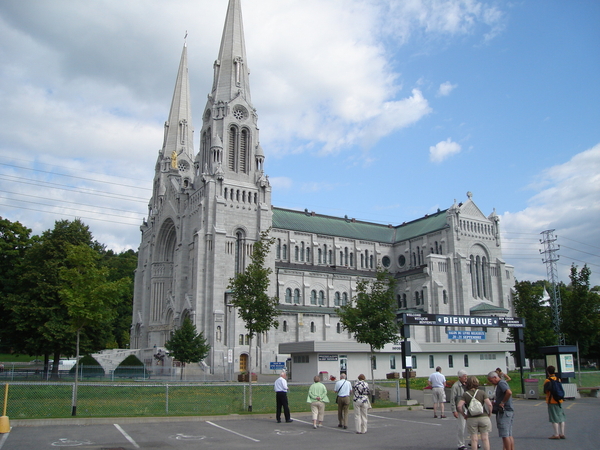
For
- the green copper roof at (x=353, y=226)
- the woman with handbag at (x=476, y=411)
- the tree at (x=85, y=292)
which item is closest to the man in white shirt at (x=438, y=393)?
the woman with handbag at (x=476, y=411)

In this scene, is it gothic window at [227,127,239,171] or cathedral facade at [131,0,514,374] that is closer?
cathedral facade at [131,0,514,374]

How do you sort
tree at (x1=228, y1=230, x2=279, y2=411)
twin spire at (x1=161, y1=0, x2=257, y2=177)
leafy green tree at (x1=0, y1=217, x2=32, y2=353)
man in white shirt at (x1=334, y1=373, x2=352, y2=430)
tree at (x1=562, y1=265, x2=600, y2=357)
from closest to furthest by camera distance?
man in white shirt at (x1=334, y1=373, x2=352, y2=430), tree at (x1=228, y1=230, x2=279, y2=411), tree at (x1=562, y1=265, x2=600, y2=357), leafy green tree at (x1=0, y1=217, x2=32, y2=353), twin spire at (x1=161, y1=0, x2=257, y2=177)

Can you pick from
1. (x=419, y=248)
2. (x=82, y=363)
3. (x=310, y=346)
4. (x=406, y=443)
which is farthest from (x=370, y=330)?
(x=419, y=248)

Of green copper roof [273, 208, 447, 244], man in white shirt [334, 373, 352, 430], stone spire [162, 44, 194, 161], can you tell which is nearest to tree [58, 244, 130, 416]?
man in white shirt [334, 373, 352, 430]

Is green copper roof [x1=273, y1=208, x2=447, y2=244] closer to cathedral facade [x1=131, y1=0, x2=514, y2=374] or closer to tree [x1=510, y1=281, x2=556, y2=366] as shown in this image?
cathedral facade [x1=131, y1=0, x2=514, y2=374]

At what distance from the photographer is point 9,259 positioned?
1896 inches

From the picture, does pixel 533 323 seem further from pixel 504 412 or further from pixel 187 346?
pixel 504 412

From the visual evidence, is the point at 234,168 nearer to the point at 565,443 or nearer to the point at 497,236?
the point at 497,236

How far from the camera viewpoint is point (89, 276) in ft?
73.1

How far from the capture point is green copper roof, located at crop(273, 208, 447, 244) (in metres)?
74.2

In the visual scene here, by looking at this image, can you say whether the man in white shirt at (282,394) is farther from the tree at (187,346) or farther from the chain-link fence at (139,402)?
the tree at (187,346)

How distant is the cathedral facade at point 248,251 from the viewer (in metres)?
58.7

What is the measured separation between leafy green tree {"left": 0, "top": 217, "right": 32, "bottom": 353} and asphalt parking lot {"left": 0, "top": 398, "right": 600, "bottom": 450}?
32.6 m

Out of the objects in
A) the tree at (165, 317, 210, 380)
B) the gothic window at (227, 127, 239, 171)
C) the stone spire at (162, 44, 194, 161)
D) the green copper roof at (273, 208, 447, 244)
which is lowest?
the tree at (165, 317, 210, 380)
